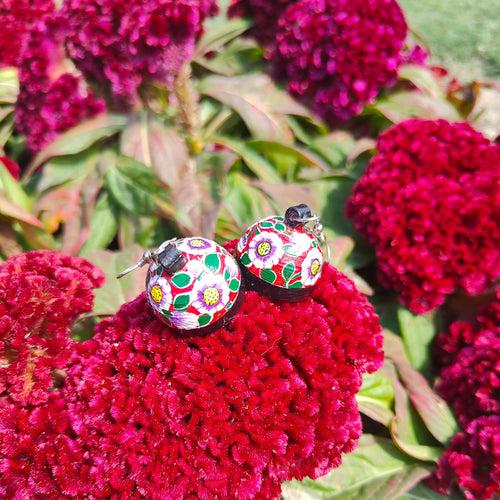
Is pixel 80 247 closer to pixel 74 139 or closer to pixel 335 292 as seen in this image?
pixel 74 139

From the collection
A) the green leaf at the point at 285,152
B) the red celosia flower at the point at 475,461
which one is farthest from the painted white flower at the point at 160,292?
the green leaf at the point at 285,152

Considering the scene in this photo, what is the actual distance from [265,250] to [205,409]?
257mm

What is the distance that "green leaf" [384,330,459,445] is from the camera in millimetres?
1078

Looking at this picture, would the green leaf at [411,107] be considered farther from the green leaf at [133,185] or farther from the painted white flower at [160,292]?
the painted white flower at [160,292]

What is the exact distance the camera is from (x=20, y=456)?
0.77m

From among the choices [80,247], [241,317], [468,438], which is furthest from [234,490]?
[80,247]

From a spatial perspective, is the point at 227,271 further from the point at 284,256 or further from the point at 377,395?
the point at 377,395

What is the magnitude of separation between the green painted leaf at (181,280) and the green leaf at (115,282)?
1.46 feet

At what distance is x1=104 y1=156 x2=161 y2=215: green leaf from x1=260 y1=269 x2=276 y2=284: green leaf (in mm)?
602

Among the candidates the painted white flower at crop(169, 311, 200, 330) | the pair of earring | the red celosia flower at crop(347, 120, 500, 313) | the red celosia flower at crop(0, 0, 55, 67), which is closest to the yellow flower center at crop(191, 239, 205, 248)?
the pair of earring

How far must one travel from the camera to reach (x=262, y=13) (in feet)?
5.65

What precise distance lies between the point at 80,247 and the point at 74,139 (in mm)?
309

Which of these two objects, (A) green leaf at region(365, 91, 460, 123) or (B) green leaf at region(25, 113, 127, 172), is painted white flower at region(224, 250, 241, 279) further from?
(A) green leaf at region(365, 91, 460, 123)

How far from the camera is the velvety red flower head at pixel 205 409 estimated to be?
0.74m
